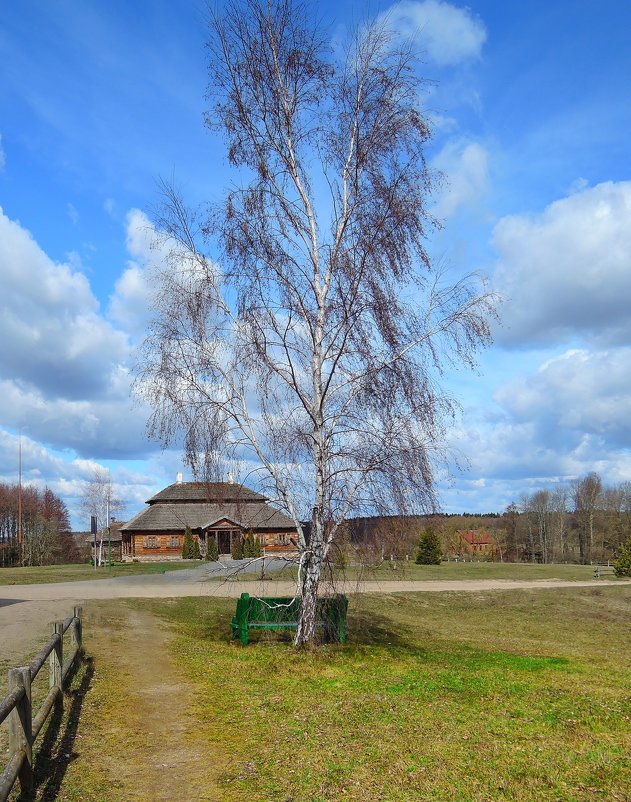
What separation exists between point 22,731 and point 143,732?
A: 2079 millimetres

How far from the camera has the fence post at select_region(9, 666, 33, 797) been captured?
574 centimetres

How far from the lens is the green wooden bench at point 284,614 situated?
12.8 metres

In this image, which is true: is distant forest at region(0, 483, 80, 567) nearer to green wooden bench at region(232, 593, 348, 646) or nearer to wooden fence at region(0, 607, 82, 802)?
green wooden bench at region(232, 593, 348, 646)

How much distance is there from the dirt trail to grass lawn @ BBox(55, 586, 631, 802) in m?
0.08

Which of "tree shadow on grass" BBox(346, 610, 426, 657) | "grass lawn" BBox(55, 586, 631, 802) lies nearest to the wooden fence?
"grass lawn" BBox(55, 586, 631, 802)

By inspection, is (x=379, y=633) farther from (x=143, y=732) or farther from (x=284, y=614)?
(x=143, y=732)

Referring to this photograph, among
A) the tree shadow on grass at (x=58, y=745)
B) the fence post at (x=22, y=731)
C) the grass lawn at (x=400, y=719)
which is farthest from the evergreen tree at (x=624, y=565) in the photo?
the fence post at (x=22, y=731)

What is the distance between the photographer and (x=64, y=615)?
16391 mm

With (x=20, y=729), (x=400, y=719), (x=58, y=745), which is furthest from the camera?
(x=400, y=719)

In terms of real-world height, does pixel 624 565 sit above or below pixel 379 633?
below

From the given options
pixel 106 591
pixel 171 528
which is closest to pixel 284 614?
pixel 106 591

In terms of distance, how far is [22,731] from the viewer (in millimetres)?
5816

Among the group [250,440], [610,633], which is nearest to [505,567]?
[610,633]

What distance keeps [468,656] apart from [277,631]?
3.87 meters
